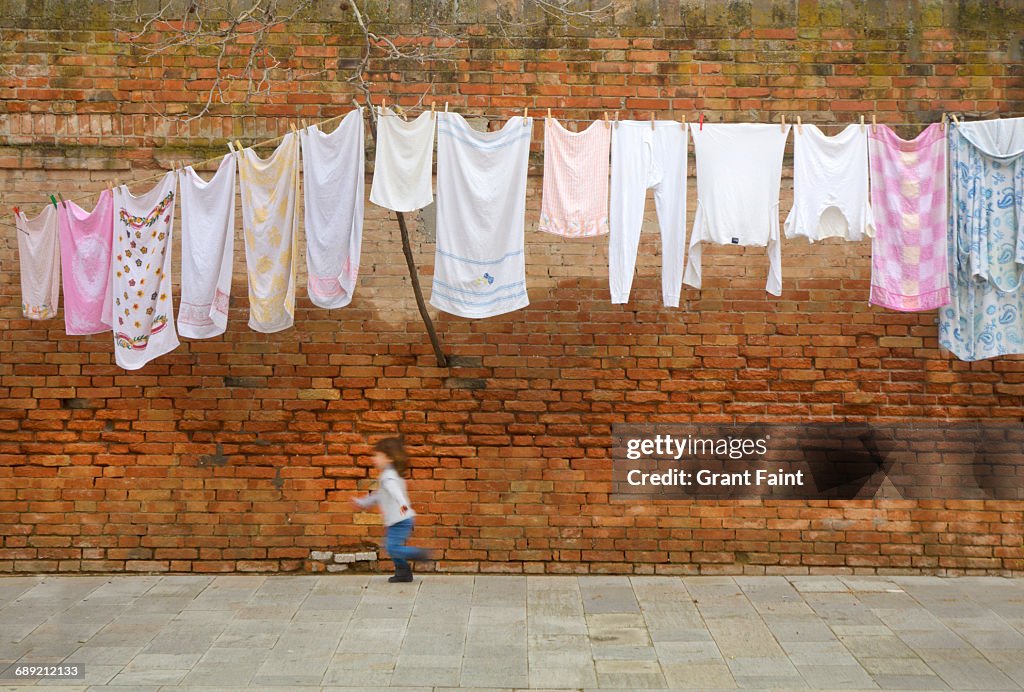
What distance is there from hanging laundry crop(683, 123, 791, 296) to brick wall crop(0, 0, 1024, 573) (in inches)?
41.9

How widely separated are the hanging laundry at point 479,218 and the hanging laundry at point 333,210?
57 centimetres

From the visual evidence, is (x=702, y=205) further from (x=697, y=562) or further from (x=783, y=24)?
(x=697, y=562)

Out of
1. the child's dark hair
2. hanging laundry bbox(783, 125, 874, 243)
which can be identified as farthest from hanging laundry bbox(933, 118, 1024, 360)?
the child's dark hair

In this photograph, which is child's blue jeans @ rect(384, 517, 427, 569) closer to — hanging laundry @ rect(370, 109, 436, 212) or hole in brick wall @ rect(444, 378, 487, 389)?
hole in brick wall @ rect(444, 378, 487, 389)

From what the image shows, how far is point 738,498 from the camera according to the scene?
24.4ft

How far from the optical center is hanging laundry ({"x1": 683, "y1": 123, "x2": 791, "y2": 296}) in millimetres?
6316

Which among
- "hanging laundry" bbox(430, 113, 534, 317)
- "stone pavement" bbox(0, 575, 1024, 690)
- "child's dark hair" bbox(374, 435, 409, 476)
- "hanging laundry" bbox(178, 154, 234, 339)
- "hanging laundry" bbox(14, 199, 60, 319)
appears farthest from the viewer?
"hanging laundry" bbox(14, 199, 60, 319)

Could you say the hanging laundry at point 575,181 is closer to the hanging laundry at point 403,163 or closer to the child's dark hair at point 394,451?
the hanging laundry at point 403,163

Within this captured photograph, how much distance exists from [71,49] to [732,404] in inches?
231

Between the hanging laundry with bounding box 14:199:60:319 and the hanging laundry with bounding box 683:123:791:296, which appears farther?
the hanging laundry with bounding box 14:199:60:319

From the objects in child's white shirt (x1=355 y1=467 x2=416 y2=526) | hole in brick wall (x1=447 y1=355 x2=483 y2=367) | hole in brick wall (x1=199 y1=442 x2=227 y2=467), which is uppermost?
hole in brick wall (x1=447 y1=355 x2=483 y2=367)

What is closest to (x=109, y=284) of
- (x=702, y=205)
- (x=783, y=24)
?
(x=702, y=205)

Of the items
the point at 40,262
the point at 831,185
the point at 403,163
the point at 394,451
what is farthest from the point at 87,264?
the point at 831,185

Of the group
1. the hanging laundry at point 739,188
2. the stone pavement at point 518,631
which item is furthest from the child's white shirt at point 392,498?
the hanging laundry at point 739,188
